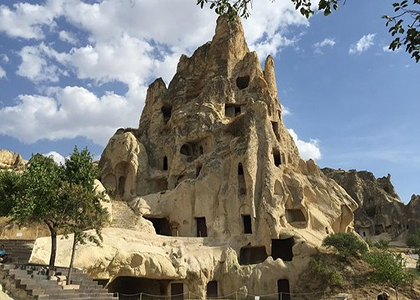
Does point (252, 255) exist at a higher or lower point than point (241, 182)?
lower

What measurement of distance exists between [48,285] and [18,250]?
256 inches

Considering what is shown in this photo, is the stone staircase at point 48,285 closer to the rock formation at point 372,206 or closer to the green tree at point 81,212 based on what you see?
the green tree at point 81,212

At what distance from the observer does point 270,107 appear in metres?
42.1

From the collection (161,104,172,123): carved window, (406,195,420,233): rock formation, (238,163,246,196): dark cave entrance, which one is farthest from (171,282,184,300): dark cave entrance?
(406,195,420,233): rock formation

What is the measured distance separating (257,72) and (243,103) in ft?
Result: 13.1

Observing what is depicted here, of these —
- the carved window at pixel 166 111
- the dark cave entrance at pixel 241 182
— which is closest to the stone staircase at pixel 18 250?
the dark cave entrance at pixel 241 182

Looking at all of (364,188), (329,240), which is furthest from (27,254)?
(364,188)

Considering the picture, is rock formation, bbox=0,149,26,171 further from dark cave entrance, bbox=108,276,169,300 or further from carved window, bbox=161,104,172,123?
dark cave entrance, bbox=108,276,169,300

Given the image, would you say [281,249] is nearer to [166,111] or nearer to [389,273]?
[389,273]

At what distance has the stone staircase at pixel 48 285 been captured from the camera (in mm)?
15172

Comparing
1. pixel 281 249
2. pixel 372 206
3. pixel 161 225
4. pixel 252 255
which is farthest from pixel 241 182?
pixel 372 206

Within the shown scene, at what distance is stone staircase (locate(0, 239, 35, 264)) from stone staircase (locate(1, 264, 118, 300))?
8.00ft

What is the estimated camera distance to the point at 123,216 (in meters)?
32.6

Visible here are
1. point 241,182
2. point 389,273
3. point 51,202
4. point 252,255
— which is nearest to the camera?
point 51,202
